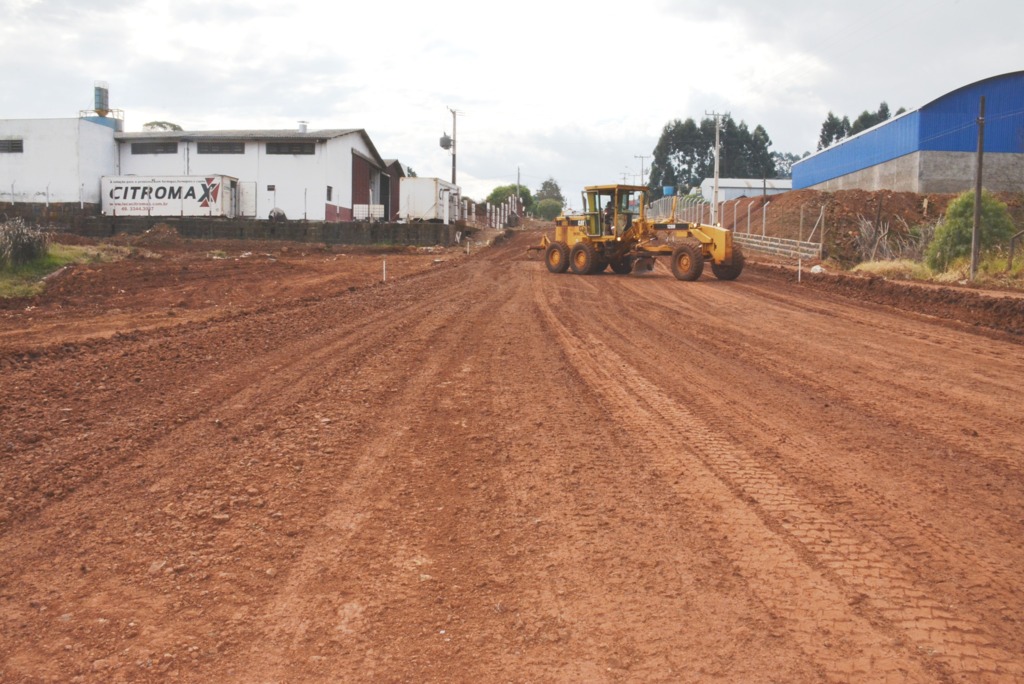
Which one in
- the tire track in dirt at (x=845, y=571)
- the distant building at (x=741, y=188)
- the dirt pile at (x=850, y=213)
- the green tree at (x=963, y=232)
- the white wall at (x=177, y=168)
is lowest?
the tire track in dirt at (x=845, y=571)

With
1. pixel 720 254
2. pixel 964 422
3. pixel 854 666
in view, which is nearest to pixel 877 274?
pixel 720 254

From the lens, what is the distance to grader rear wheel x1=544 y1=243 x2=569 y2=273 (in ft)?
87.4

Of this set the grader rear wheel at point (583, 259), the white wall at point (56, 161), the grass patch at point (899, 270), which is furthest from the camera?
the white wall at point (56, 161)

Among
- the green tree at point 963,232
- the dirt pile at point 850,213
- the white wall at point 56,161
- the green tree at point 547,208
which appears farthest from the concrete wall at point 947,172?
the green tree at point 547,208

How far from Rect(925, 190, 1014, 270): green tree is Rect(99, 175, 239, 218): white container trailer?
33791 millimetres

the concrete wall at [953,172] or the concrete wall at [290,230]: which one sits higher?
the concrete wall at [953,172]

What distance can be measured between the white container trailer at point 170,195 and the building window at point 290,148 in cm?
→ 259

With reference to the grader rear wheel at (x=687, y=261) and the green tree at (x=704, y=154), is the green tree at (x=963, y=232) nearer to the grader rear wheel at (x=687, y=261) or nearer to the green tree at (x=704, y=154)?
the grader rear wheel at (x=687, y=261)

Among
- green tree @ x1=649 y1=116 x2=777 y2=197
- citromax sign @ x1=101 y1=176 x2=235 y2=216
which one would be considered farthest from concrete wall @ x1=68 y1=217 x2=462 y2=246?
green tree @ x1=649 y1=116 x2=777 y2=197

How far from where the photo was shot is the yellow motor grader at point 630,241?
936 inches

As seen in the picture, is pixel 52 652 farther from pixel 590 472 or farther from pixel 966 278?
pixel 966 278

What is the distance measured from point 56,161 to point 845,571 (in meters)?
51.7

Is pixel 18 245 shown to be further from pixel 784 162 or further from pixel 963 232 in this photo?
pixel 784 162

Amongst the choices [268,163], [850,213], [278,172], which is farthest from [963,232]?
[268,163]
